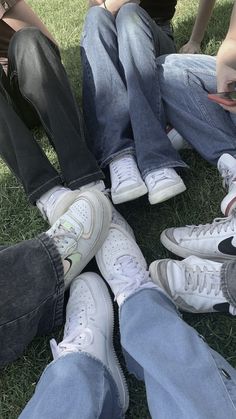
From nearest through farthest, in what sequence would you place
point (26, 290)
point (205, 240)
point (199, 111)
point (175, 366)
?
point (175, 366) < point (26, 290) < point (205, 240) < point (199, 111)

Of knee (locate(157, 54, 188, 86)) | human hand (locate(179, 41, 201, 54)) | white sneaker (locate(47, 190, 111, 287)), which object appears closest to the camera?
white sneaker (locate(47, 190, 111, 287))

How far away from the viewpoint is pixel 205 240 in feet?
5.05

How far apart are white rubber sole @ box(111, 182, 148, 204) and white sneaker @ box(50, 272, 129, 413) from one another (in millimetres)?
256

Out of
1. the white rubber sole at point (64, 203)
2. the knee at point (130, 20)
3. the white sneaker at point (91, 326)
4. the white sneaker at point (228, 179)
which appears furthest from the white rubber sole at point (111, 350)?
the knee at point (130, 20)

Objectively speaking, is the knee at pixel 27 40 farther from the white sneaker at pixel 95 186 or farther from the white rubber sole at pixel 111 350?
the white rubber sole at pixel 111 350

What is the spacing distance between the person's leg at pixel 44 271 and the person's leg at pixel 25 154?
0.60ft

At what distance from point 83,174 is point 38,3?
82.7 inches

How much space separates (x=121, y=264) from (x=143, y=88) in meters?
0.63

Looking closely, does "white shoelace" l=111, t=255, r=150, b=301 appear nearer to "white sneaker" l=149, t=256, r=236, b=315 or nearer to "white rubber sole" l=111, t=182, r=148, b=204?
"white sneaker" l=149, t=256, r=236, b=315

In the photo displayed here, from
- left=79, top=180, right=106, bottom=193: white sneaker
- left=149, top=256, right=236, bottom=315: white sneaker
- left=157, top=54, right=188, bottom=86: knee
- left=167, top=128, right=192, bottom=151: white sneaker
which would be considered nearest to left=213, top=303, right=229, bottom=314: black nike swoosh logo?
left=149, top=256, right=236, bottom=315: white sneaker

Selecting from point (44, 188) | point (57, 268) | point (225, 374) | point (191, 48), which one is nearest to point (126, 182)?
point (44, 188)

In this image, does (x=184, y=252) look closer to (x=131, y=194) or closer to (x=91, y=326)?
(x=131, y=194)

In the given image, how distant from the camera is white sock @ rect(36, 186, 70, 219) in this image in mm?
1674

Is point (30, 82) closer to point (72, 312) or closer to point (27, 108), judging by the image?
point (27, 108)
